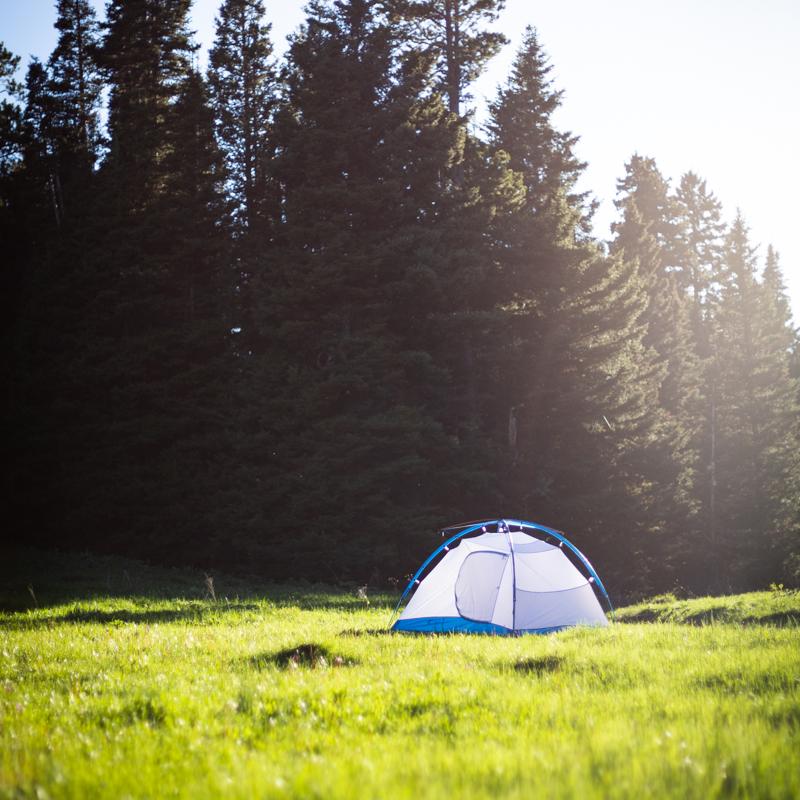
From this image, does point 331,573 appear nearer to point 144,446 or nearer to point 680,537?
point 144,446

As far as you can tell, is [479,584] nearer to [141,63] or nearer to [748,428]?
[748,428]

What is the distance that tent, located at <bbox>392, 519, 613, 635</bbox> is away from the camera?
1225 cm

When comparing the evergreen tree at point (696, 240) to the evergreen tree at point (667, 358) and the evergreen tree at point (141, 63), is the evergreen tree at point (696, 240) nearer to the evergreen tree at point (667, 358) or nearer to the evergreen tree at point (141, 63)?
the evergreen tree at point (667, 358)

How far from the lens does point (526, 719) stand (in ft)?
17.5

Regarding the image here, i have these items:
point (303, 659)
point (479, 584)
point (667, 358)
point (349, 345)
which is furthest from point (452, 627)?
point (667, 358)

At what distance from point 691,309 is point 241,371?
1326 inches

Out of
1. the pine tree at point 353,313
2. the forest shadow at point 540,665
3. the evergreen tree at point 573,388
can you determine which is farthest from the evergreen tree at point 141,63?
the forest shadow at point 540,665

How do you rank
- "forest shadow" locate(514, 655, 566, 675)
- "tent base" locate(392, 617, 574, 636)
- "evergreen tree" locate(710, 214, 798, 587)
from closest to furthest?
1. "forest shadow" locate(514, 655, 566, 675)
2. "tent base" locate(392, 617, 574, 636)
3. "evergreen tree" locate(710, 214, 798, 587)

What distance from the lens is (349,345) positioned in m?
25.4

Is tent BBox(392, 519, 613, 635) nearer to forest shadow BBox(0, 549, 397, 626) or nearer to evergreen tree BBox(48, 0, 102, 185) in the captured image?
forest shadow BBox(0, 549, 397, 626)

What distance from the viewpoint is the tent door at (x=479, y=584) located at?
12391mm

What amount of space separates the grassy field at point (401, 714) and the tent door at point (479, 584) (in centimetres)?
187

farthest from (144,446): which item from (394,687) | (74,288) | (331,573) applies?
(394,687)

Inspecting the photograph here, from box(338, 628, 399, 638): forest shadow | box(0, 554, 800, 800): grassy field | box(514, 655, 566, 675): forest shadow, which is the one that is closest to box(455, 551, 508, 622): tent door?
box(338, 628, 399, 638): forest shadow
